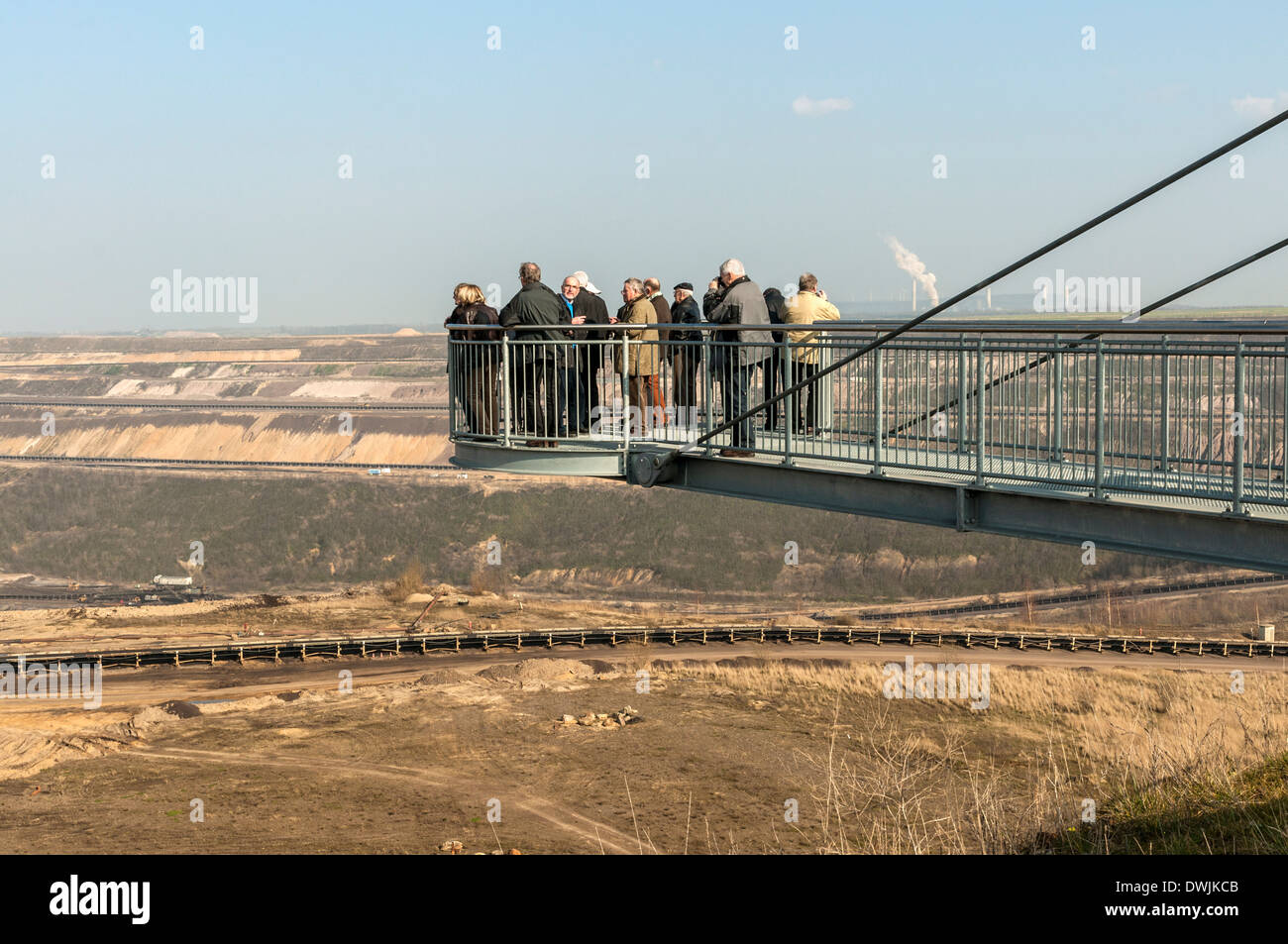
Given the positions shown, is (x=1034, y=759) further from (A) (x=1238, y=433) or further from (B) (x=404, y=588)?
(B) (x=404, y=588)

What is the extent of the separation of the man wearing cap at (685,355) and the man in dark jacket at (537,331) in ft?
4.74

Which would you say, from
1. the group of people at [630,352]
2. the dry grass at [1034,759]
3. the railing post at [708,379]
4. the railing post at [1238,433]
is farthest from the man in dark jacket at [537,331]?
the railing post at [1238,433]

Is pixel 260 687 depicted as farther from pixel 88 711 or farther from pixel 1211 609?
pixel 1211 609

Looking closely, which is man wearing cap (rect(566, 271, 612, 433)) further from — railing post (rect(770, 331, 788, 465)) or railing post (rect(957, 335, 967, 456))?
railing post (rect(957, 335, 967, 456))

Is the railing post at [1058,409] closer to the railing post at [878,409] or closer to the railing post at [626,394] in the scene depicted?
the railing post at [878,409]

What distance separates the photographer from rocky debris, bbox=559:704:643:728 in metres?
29.5

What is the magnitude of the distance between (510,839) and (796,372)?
10477mm

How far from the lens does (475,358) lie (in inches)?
647

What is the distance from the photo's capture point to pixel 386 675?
118ft

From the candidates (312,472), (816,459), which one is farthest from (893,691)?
(312,472)

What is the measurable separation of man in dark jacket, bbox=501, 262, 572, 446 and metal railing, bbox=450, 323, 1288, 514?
48 mm

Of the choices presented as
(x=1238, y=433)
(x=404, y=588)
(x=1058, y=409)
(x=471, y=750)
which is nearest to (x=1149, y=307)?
(x=1058, y=409)

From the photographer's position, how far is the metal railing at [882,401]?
11969 millimetres

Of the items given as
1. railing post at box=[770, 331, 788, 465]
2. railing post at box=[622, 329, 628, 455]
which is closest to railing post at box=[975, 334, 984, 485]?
railing post at box=[770, 331, 788, 465]
